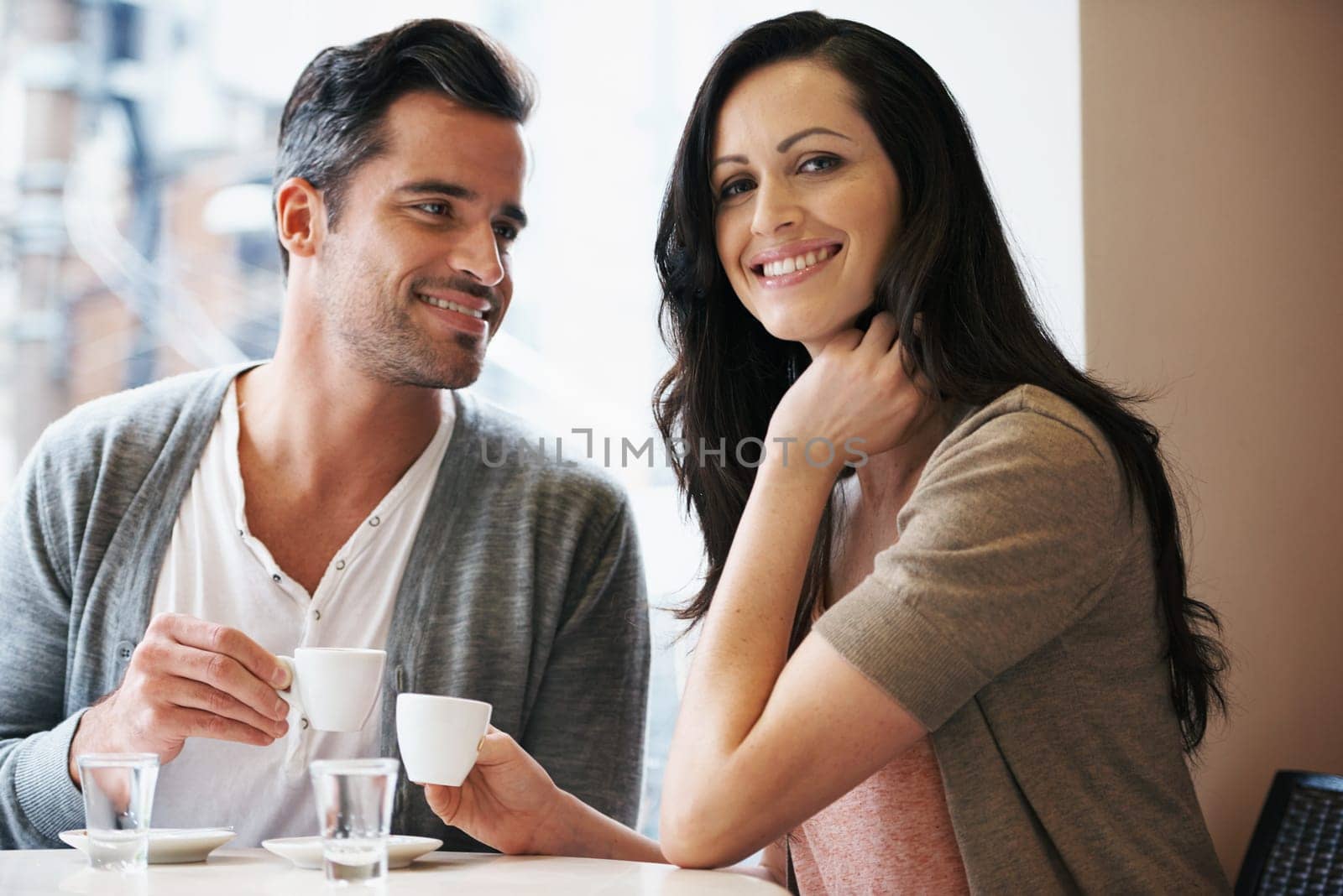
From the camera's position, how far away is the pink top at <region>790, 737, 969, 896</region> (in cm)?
123

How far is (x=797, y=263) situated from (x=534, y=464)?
0.61 metres

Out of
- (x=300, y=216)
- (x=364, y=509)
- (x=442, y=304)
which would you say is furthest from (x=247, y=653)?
(x=300, y=216)

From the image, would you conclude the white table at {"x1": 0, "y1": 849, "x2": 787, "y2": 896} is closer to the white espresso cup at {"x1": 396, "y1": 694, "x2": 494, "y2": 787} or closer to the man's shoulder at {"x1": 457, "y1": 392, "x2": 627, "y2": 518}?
the white espresso cup at {"x1": 396, "y1": 694, "x2": 494, "y2": 787}

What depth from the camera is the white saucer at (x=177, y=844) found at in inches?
45.6

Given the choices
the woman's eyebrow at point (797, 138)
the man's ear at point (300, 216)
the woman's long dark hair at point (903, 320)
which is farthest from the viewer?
the man's ear at point (300, 216)

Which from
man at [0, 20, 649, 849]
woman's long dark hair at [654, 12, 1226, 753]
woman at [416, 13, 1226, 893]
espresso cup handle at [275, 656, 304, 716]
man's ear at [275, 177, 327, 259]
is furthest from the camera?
man's ear at [275, 177, 327, 259]

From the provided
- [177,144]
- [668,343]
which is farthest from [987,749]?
[177,144]

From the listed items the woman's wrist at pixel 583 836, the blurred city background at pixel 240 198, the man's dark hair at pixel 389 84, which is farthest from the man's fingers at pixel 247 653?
the blurred city background at pixel 240 198

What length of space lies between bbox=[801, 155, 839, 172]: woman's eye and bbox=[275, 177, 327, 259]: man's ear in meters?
0.86

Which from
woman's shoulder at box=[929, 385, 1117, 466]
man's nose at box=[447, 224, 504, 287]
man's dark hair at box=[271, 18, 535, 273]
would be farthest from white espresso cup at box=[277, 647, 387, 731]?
man's dark hair at box=[271, 18, 535, 273]

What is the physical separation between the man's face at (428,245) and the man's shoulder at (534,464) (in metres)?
0.11

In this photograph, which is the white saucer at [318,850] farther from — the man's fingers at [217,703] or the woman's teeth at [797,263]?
the woman's teeth at [797,263]

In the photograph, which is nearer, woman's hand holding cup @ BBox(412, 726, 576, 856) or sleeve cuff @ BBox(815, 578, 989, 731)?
sleeve cuff @ BBox(815, 578, 989, 731)

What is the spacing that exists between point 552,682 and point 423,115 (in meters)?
0.84
